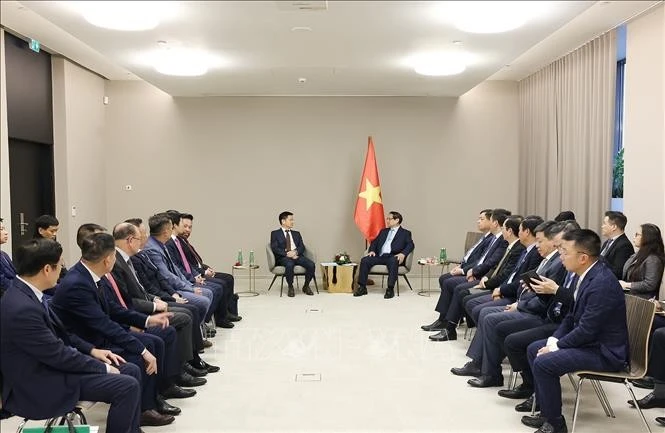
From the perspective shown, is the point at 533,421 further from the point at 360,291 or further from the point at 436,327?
the point at 360,291

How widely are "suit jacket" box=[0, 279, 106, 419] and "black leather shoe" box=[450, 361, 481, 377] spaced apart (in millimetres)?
3183

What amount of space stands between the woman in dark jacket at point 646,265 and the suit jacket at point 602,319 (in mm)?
1760

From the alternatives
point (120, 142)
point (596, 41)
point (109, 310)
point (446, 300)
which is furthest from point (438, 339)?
point (120, 142)

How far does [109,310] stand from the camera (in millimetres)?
4129

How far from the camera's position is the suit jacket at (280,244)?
9508 millimetres

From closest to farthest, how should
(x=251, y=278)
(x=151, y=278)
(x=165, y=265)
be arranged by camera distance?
(x=151, y=278)
(x=165, y=265)
(x=251, y=278)

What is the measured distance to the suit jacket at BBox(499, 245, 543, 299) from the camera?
537 centimetres

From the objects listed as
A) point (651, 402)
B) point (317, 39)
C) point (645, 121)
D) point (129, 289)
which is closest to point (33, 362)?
point (129, 289)

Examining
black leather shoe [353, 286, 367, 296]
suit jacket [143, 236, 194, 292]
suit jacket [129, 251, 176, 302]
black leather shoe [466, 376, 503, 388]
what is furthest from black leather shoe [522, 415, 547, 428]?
black leather shoe [353, 286, 367, 296]

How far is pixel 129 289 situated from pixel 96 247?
3.77 ft

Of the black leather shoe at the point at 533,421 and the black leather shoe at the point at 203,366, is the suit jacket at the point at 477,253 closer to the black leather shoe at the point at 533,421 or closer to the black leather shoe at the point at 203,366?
the black leather shoe at the point at 533,421

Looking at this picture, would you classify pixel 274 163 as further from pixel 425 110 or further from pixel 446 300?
pixel 446 300

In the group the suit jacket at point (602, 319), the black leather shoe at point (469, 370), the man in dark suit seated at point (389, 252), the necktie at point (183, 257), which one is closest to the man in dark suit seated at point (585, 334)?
the suit jacket at point (602, 319)

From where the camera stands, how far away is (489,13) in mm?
5348
